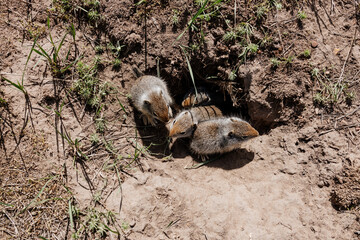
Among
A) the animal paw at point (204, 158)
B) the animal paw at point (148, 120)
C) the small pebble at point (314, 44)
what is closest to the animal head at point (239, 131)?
the animal paw at point (204, 158)

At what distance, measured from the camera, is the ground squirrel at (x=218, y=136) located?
4.75 meters

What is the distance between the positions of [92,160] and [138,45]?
2.23m

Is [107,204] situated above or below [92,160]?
below

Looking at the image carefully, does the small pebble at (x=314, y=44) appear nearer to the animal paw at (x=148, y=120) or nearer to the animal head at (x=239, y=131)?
the animal head at (x=239, y=131)

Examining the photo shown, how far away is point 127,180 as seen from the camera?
426 centimetres

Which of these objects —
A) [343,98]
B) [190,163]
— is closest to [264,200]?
[190,163]

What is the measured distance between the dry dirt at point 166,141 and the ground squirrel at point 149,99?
23 centimetres

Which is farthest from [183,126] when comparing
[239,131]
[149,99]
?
[239,131]

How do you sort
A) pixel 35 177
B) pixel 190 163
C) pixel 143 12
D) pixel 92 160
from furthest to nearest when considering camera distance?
pixel 190 163
pixel 143 12
pixel 92 160
pixel 35 177

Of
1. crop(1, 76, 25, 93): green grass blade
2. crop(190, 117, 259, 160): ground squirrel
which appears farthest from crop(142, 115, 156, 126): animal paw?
crop(1, 76, 25, 93): green grass blade

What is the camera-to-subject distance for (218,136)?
486cm

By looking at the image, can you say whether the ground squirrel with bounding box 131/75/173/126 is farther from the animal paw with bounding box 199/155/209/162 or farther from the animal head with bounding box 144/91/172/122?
the animal paw with bounding box 199/155/209/162

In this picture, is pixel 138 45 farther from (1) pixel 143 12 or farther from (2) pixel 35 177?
(2) pixel 35 177

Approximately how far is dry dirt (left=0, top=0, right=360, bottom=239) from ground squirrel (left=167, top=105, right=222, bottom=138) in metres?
0.47
